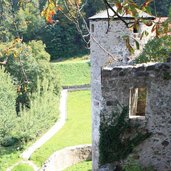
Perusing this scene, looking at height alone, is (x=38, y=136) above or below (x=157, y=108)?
below

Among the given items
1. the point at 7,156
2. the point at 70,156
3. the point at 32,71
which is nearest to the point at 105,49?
the point at 70,156

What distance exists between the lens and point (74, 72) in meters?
55.7

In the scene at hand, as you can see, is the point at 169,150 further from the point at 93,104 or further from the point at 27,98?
the point at 27,98

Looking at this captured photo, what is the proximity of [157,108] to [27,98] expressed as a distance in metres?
29.0

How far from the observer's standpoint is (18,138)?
3073 centimetres

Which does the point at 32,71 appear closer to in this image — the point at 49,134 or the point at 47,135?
the point at 49,134

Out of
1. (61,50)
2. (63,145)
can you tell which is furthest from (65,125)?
(61,50)

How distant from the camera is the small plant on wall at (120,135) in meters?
9.16

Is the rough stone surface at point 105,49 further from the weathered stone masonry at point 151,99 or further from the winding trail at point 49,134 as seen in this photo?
the winding trail at point 49,134

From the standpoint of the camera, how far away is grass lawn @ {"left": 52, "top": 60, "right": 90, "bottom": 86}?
5400cm

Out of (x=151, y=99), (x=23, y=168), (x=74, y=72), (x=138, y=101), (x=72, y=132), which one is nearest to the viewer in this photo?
(x=151, y=99)

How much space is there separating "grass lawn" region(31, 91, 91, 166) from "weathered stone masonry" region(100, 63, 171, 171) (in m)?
17.2

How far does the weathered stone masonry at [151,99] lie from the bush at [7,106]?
2216 cm

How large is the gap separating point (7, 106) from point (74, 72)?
77.9ft
